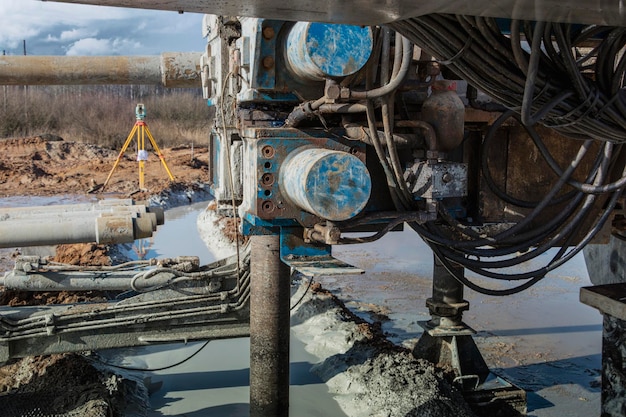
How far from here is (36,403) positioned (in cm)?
436

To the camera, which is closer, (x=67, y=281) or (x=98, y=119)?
(x=67, y=281)

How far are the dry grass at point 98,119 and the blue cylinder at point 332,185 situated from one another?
2002 centimetres

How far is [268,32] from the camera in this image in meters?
3.48

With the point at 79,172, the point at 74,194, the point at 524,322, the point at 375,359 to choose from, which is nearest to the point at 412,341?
the point at 375,359

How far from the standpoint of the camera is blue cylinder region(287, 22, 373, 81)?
3.13 m

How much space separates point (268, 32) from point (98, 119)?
22527 mm

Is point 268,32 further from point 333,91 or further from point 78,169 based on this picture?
point 78,169

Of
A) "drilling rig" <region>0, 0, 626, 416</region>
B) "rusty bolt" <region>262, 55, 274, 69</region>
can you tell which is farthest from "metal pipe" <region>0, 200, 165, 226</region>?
"rusty bolt" <region>262, 55, 274, 69</region>

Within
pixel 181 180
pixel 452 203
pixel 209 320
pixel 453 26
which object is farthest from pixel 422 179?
pixel 181 180

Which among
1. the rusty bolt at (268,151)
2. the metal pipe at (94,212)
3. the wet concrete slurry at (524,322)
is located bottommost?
the wet concrete slurry at (524,322)

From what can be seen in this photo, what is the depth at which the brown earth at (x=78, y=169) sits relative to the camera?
14.6 meters

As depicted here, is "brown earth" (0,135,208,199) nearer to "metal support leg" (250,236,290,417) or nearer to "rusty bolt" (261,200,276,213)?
"metal support leg" (250,236,290,417)

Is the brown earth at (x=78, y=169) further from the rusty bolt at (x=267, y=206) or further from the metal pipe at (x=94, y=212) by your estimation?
the rusty bolt at (x=267, y=206)

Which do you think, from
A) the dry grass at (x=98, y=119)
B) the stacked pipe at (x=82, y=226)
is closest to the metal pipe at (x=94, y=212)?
the stacked pipe at (x=82, y=226)
